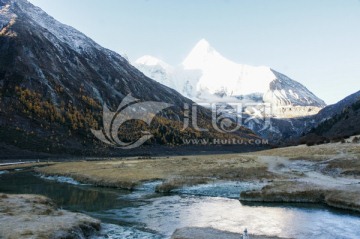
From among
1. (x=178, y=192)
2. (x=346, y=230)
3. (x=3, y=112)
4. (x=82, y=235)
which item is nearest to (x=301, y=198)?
(x=346, y=230)

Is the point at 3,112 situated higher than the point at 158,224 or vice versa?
the point at 3,112

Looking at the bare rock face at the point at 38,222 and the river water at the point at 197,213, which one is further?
the river water at the point at 197,213

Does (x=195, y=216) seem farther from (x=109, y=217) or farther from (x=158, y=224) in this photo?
(x=109, y=217)

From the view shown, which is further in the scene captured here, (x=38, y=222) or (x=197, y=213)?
(x=197, y=213)

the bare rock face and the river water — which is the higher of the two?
the bare rock face

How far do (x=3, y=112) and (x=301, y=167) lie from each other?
164863mm

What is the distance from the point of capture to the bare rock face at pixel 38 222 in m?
29.6

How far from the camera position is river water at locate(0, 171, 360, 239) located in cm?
3441

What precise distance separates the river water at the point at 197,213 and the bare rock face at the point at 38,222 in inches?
84.9

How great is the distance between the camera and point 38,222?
109 ft

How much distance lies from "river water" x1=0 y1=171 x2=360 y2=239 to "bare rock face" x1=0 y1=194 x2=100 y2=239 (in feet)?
7.07

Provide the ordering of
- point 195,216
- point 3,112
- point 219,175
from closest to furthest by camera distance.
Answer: point 195,216
point 219,175
point 3,112

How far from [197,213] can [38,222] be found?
696 inches

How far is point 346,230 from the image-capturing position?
33.9 meters
